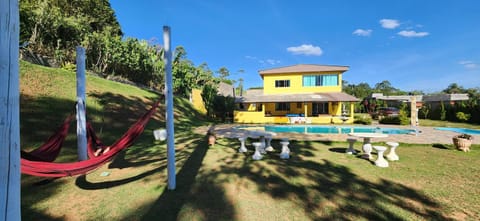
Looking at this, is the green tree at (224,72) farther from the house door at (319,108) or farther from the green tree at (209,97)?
the house door at (319,108)

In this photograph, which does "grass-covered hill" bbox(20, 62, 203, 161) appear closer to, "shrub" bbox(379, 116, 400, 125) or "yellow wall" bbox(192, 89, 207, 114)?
"yellow wall" bbox(192, 89, 207, 114)

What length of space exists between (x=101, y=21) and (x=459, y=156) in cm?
3227

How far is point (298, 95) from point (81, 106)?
17.5 m

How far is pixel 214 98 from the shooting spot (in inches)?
811

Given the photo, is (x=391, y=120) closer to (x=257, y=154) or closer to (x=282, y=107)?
(x=282, y=107)

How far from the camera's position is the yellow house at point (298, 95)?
59.9ft

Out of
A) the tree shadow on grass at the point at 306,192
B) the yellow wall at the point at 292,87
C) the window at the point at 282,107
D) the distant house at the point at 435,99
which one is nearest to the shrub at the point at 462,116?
the distant house at the point at 435,99

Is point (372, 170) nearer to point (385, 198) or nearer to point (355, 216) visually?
point (385, 198)

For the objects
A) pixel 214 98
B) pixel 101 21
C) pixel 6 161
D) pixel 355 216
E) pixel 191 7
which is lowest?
pixel 355 216

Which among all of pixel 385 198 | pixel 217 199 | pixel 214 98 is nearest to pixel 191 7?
pixel 214 98

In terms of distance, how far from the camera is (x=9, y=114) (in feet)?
3.77

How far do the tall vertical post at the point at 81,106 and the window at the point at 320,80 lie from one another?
1852 cm

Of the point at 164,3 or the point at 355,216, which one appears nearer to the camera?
the point at 355,216

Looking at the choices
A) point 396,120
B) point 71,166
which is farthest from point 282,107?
point 71,166
